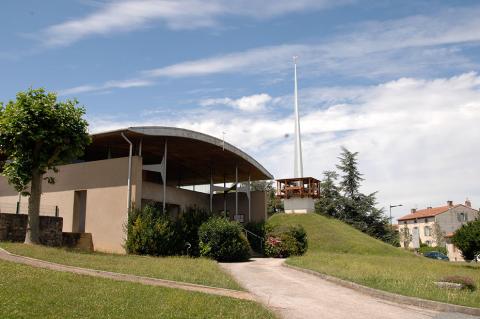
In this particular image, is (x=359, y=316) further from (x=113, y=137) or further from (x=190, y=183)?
(x=190, y=183)

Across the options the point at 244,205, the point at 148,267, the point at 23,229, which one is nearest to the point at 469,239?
the point at 244,205

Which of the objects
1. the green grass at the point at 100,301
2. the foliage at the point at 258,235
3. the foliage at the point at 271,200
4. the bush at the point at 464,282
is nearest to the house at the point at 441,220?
the foliage at the point at 271,200

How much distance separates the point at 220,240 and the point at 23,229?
368 inches

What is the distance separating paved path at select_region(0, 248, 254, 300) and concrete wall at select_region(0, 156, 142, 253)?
26.8ft

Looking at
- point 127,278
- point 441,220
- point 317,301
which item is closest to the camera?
point 317,301

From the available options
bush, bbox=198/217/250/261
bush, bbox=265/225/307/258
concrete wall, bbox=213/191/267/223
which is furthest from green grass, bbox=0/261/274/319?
concrete wall, bbox=213/191/267/223

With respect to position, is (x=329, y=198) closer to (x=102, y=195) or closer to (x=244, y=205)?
(x=244, y=205)

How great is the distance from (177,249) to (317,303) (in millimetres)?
12121

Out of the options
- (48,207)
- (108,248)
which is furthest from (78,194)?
(108,248)

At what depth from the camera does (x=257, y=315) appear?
385 inches

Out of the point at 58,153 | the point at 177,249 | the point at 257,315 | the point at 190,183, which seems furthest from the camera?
the point at 190,183

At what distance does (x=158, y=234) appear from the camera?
22016mm

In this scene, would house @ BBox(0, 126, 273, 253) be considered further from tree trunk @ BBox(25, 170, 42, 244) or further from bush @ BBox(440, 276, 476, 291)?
bush @ BBox(440, 276, 476, 291)

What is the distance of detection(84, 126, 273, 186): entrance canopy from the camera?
2464 centimetres
